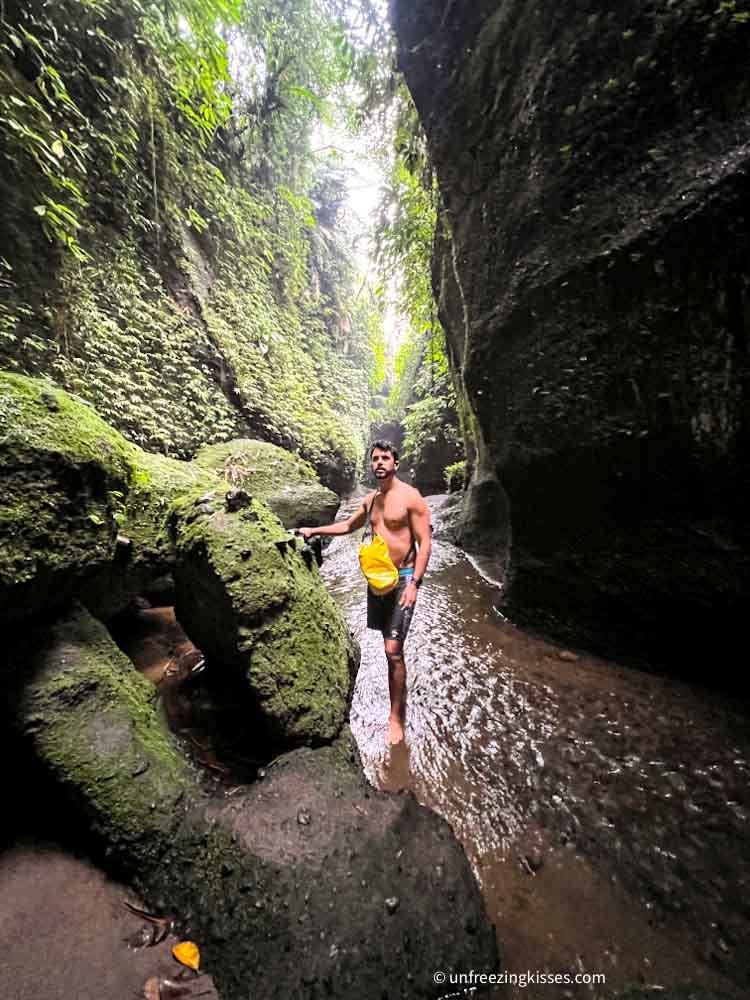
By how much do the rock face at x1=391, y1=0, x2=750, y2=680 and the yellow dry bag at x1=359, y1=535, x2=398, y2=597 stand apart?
1.66 metres

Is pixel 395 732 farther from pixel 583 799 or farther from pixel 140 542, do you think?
pixel 140 542

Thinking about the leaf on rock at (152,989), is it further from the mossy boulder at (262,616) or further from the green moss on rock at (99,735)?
the mossy boulder at (262,616)

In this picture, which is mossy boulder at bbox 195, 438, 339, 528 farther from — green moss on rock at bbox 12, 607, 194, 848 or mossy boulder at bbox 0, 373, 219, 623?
green moss on rock at bbox 12, 607, 194, 848

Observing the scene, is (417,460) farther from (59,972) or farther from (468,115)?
(59,972)

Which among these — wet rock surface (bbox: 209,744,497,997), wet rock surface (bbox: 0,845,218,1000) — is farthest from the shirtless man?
wet rock surface (bbox: 0,845,218,1000)

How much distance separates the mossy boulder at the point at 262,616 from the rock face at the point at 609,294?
2.42 metres

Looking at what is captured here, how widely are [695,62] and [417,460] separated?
1054cm

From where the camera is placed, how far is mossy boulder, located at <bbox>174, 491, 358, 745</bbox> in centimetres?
226

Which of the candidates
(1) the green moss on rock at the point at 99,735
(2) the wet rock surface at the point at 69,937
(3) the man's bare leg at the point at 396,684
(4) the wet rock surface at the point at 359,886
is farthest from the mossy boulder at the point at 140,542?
(3) the man's bare leg at the point at 396,684

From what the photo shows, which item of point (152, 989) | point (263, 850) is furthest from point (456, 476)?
point (152, 989)

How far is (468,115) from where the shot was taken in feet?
12.6

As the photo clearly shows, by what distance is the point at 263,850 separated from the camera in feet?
5.49

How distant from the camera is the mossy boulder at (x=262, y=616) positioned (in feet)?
7.41

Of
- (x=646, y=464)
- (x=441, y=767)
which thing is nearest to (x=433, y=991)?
(x=441, y=767)
